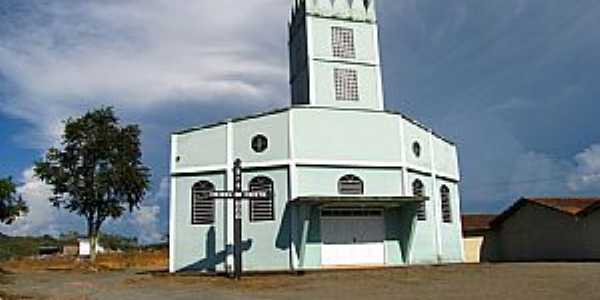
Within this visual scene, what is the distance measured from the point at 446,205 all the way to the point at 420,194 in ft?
9.38

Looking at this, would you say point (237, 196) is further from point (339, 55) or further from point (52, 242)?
point (52, 242)

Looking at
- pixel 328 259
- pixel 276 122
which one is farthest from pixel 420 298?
pixel 276 122

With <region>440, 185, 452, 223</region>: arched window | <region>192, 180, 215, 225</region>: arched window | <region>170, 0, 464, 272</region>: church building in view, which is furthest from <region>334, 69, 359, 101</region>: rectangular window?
<region>192, 180, 215, 225</region>: arched window

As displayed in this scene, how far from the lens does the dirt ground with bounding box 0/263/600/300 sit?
A: 15.3 metres

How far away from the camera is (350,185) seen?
88.2ft

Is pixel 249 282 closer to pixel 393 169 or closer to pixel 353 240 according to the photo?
pixel 353 240

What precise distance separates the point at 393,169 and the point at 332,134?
3044mm

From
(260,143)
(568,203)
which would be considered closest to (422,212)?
(260,143)

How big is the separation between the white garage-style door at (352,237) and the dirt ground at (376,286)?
13.2 ft

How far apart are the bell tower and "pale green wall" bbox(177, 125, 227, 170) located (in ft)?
16.3

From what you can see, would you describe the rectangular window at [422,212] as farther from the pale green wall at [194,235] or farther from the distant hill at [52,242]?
the distant hill at [52,242]

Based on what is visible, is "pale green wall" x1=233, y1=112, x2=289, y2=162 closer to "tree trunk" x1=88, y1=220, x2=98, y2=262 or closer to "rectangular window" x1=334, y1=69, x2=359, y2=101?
"rectangular window" x1=334, y1=69, x2=359, y2=101

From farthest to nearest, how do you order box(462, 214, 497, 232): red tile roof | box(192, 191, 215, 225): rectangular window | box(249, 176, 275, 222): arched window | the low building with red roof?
1. box(462, 214, 497, 232): red tile roof
2. the low building with red roof
3. box(192, 191, 215, 225): rectangular window
4. box(249, 176, 275, 222): arched window

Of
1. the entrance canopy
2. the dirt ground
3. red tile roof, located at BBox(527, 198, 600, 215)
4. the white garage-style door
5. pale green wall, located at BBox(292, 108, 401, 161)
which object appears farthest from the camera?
red tile roof, located at BBox(527, 198, 600, 215)
